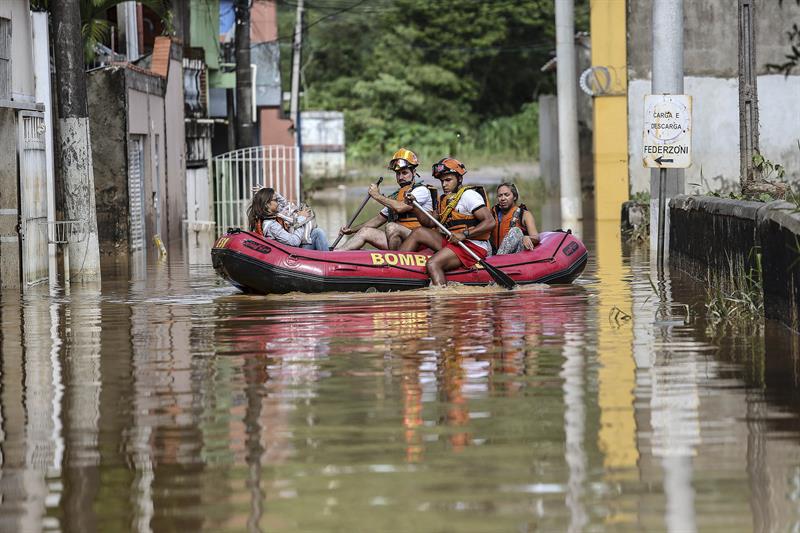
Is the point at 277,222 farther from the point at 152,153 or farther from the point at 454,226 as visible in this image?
the point at 152,153

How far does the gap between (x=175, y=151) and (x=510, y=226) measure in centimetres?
1565

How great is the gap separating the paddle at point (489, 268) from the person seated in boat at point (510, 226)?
69cm

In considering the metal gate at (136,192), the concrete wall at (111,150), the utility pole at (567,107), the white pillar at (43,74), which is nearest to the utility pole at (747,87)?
the white pillar at (43,74)

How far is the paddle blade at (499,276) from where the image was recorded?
687 inches

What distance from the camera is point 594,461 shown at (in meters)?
7.80

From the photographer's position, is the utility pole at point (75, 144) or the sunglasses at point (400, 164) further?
the utility pole at point (75, 144)

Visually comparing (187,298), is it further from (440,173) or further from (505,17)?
(505,17)

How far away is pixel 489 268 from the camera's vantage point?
17391mm

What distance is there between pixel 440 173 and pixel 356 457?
993 cm

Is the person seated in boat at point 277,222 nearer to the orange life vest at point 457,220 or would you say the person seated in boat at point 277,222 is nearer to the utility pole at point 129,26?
the orange life vest at point 457,220

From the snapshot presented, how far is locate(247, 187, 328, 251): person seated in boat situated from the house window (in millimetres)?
3222

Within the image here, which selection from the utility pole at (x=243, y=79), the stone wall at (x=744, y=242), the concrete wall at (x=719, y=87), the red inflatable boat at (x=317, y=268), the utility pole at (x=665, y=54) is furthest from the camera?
the utility pole at (x=243, y=79)

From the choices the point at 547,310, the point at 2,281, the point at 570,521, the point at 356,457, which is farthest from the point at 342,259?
the point at 570,521

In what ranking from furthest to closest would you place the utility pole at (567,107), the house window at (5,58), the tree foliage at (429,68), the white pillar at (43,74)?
the tree foliage at (429,68)
the utility pole at (567,107)
the white pillar at (43,74)
the house window at (5,58)
